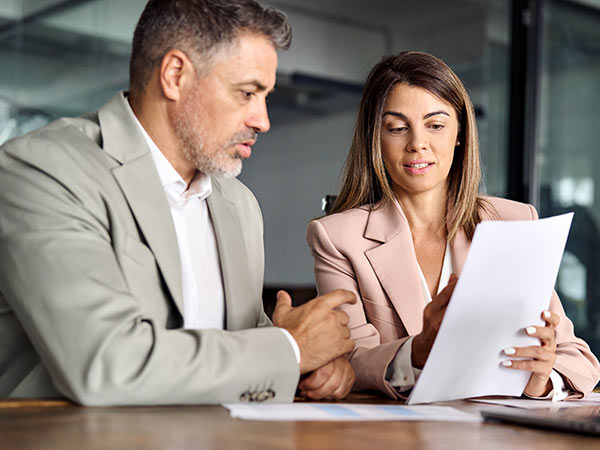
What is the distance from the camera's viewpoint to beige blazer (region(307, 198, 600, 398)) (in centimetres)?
204

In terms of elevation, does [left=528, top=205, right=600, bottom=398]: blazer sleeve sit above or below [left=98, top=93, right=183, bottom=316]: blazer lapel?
below

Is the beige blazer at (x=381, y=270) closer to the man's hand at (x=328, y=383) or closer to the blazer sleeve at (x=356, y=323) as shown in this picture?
the blazer sleeve at (x=356, y=323)

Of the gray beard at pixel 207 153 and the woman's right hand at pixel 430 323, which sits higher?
the gray beard at pixel 207 153

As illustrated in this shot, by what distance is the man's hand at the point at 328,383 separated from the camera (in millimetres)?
1561

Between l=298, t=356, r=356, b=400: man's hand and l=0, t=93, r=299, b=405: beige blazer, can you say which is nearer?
l=0, t=93, r=299, b=405: beige blazer

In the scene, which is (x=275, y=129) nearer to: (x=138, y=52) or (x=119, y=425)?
(x=138, y=52)

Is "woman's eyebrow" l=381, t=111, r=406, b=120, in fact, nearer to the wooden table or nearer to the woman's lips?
the woman's lips

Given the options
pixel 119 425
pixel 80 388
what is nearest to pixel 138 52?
pixel 80 388

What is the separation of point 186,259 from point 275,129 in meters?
8.23

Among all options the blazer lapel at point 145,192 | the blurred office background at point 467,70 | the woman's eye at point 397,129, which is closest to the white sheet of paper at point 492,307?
the blazer lapel at point 145,192

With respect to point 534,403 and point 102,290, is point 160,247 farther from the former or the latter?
point 534,403

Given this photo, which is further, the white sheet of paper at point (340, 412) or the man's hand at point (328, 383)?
the man's hand at point (328, 383)

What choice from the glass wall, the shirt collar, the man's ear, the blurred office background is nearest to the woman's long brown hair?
the shirt collar

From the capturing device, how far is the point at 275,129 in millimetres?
9922
